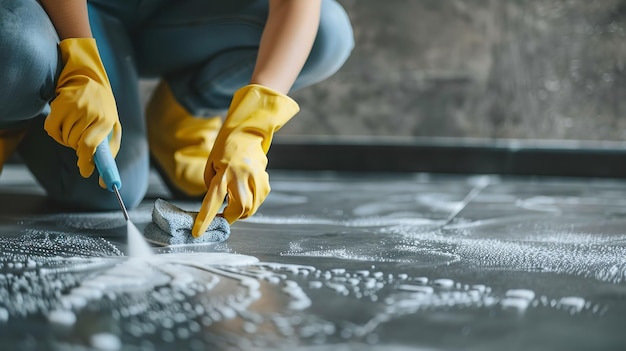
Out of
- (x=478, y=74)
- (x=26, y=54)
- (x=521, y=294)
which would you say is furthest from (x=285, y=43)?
(x=478, y=74)

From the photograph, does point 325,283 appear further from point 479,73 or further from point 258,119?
point 479,73

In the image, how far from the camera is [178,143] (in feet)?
5.05

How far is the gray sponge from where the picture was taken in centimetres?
103

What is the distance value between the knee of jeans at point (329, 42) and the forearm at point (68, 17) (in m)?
0.42

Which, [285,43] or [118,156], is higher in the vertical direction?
[285,43]

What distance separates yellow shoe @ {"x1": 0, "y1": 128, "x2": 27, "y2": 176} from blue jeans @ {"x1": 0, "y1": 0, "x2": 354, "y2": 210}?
0.02 meters

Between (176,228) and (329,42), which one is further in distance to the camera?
(329,42)

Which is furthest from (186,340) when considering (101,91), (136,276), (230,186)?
(101,91)

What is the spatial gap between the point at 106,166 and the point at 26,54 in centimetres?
23

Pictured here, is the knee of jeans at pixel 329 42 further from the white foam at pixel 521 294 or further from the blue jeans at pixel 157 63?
the white foam at pixel 521 294

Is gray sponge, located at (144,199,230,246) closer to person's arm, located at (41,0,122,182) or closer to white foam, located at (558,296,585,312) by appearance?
person's arm, located at (41,0,122,182)

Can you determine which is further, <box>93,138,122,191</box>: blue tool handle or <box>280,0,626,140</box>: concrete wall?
<box>280,0,626,140</box>: concrete wall

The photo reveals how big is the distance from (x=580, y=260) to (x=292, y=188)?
0.97 m

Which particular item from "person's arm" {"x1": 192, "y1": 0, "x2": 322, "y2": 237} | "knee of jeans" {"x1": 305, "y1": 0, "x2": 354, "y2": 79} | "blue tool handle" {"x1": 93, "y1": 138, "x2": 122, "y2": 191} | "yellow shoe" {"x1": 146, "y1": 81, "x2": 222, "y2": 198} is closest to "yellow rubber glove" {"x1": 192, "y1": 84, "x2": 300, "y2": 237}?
"person's arm" {"x1": 192, "y1": 0, "x2": 322, "y2": 237}
